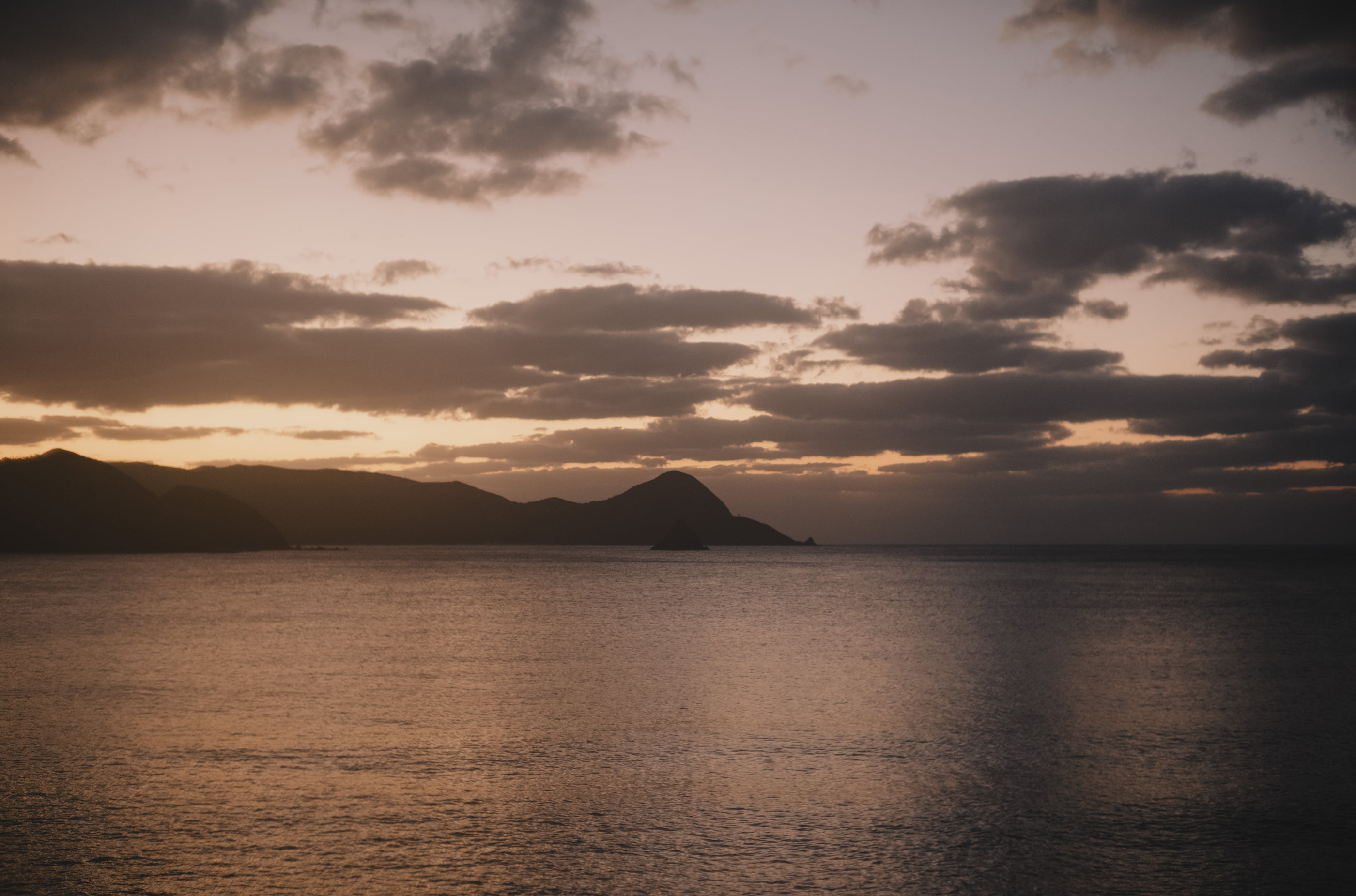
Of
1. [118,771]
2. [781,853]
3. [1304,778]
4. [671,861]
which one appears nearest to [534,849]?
[671,861]

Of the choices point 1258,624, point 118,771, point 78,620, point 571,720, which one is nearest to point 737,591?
point 1258,624

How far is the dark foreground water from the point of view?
14914 mm

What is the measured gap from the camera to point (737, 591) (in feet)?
367

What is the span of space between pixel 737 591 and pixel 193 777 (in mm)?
94217

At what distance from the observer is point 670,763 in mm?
22125

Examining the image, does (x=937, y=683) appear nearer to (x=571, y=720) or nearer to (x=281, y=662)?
(x=571, y=720)

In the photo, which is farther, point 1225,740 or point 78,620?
point 78,620

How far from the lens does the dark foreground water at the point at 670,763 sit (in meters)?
14.9

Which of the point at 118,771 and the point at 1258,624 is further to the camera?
the point at 1258,624

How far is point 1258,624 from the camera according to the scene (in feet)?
221

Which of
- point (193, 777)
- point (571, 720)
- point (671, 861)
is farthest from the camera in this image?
point (571, 720)

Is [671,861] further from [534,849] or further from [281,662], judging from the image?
[281,662]

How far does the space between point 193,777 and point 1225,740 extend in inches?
1083

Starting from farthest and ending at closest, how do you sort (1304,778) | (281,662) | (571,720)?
(281,662)
(571,720)
(1304,778)
